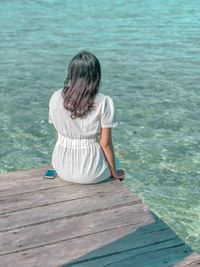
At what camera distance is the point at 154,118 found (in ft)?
34.7

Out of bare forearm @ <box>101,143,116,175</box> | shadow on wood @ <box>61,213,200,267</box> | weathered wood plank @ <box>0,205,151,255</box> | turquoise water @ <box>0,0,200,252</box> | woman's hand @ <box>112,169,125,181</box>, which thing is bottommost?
turquoise water @ <box>0,0,200,252</box>

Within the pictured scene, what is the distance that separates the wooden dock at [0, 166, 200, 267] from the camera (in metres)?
4.32

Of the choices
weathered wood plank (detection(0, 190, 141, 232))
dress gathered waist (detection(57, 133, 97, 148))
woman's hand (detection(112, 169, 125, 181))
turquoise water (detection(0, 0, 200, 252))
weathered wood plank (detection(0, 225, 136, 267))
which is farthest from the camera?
turquoise water (detection(0, 0, 200, 252))

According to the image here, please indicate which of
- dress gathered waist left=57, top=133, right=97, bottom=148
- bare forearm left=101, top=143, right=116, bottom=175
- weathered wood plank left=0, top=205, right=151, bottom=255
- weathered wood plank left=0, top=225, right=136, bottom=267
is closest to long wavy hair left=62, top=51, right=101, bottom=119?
dress gathered waist left=57, top=133, right=97, bottom=148

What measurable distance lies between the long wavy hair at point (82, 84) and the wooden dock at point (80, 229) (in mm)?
914

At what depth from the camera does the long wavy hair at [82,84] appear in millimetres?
5035

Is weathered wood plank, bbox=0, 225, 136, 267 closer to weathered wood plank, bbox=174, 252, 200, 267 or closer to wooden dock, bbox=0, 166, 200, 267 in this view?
wooden dock, bbox=0, 166, 200, 267

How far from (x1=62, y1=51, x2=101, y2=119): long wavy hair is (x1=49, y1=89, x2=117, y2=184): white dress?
0.29 ft

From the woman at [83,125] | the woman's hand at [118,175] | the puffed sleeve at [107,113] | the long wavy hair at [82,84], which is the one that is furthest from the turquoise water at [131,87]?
the long wavy hair at [82,84]

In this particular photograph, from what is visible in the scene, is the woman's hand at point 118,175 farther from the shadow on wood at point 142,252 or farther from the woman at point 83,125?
the shadow on wood at point 142,252

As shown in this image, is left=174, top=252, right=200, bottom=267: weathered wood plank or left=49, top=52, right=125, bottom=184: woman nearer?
left=174, top=252, right=200, bottom=267: weathered wood plank

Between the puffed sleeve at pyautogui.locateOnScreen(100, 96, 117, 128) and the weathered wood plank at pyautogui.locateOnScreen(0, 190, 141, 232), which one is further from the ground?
the puffed sleeve at pyautogui.locateOnScreen(100, 96, 117, 128)

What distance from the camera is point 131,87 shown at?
12.5m

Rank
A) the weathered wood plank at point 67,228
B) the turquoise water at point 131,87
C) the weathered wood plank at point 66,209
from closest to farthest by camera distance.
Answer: the weathered wood plank at point 67,228, the weathered wood plank at point 66,209, the turquoise water at point 131,87
